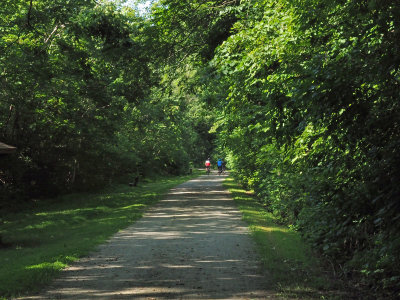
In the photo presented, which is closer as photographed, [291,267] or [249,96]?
[291,267]

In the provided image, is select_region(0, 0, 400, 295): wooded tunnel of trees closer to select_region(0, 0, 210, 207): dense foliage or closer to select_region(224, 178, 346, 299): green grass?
select_region(0, 0, 210, 207): dense foliage

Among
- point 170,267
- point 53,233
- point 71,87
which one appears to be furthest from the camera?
point 71,87

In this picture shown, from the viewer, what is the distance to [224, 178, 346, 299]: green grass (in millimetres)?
6031

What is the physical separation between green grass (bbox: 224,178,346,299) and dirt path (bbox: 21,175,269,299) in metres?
0.27

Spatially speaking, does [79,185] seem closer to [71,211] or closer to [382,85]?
[71,211]

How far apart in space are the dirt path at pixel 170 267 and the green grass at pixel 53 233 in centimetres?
48

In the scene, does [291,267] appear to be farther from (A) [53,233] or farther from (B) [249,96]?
(A) [53,233]

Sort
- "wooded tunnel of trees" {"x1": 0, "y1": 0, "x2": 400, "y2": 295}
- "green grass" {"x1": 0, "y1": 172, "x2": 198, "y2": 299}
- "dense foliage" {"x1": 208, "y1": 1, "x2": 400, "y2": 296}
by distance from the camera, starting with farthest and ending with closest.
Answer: "green grass" {"x1": 0, "y1": 172, "x2": 198, "y2": 299} → "wooded tunnel of trees" {"x1": 0, "y1": 0, "x2": 400, "y2": 295} → "dense foliage" {"x1": 208, "y1": 1, "x2": 400, "y2": 296}

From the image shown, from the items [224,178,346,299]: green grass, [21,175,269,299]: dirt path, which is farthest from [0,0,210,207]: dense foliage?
[224,178,346,299]: green grass

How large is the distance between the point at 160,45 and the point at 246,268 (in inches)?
369

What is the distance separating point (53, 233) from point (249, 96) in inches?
311

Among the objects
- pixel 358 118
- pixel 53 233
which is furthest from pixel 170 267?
pixel 53 233

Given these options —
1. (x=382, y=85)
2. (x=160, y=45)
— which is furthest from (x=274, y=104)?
(x=160, y=45)

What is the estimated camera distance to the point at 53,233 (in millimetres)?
13148
